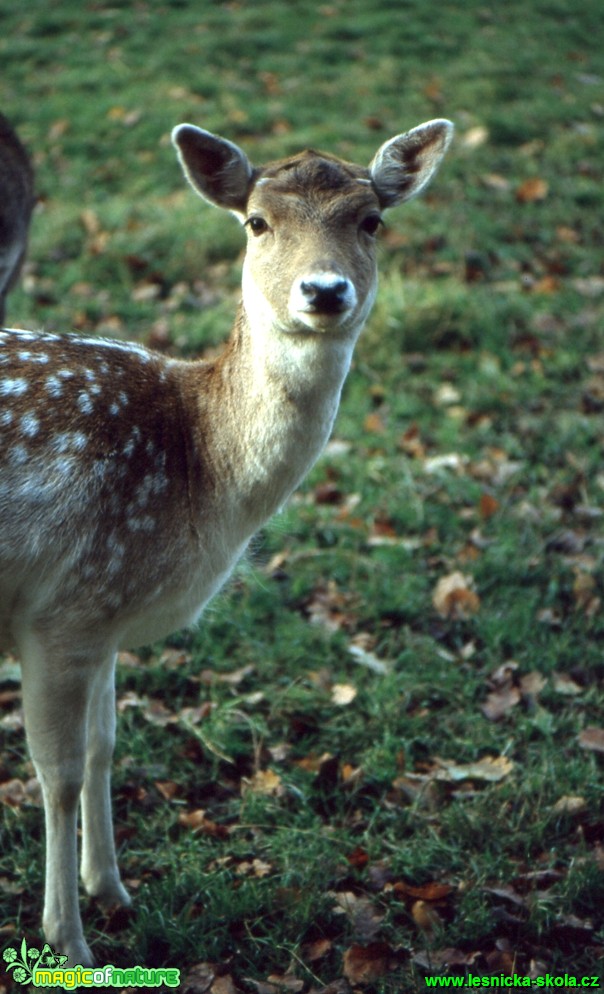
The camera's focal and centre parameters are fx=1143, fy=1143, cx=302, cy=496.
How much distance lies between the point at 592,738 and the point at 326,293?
85.8 inches

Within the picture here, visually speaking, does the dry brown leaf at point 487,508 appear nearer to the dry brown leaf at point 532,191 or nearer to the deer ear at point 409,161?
the deer ear at point 409,161

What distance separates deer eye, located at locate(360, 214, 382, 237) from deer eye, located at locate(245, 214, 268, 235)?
309mm

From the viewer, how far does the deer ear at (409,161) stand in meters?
3.77

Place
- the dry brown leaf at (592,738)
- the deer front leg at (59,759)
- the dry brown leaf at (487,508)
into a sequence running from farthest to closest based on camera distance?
the dry brown leaf at (487,508) < the dry brown leaf at (592,738) < the deer front leg at (59,759)

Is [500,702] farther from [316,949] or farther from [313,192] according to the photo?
[313,192]

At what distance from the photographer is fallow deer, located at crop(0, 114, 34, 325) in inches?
220

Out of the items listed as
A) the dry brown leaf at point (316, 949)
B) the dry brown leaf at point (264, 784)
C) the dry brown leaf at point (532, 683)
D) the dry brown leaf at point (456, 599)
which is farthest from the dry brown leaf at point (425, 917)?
the dry brown leaf at point (456, 599)

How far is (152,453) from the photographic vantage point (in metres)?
3.53

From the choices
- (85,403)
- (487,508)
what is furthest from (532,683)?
(85,403)

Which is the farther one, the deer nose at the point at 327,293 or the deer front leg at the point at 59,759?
the deer front leg at the point at 59,759

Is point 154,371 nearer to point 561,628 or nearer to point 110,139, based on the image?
point 561,628

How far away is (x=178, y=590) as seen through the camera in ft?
11.4

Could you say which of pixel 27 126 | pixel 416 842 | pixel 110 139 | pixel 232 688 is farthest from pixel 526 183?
pixel 416 842

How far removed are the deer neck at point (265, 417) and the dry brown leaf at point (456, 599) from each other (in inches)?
67.5
